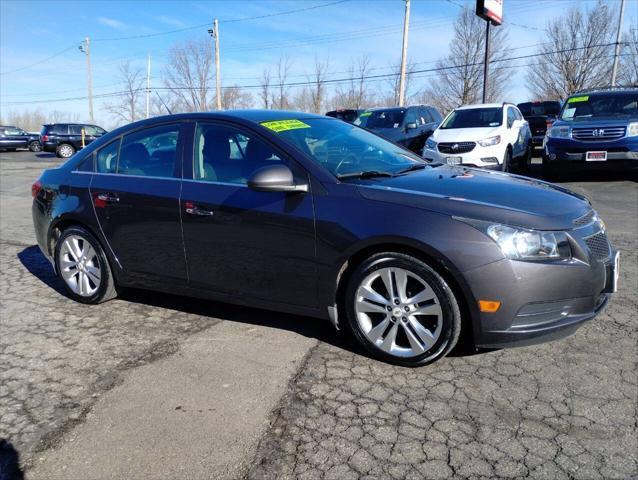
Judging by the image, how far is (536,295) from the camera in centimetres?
294

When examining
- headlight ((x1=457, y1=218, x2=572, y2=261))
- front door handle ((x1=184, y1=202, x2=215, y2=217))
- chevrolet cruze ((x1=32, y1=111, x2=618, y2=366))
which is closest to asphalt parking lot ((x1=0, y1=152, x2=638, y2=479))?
chevrolet cruze ((x1=32, y1=111, x2=618, y2=366))

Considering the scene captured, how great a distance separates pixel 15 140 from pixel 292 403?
118ft

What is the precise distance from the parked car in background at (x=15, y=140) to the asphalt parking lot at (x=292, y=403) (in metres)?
32.8

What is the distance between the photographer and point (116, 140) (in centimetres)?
447

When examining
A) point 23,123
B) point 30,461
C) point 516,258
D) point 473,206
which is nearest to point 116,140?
point 30,461

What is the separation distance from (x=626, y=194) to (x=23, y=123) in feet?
293

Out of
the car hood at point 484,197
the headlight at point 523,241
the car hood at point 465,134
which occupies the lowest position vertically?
the headlight at point 523,241

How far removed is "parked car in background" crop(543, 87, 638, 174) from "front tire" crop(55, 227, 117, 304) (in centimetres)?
900

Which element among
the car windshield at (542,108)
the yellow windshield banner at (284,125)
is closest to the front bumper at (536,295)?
the yellow windshield banner at (284,125)

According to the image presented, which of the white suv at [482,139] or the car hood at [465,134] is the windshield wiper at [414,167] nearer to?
the white suv at [482,139]

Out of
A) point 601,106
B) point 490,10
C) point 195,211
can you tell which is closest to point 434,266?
point 195,211

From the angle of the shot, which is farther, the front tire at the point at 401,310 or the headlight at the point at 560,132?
the headlight at the point at 560,132

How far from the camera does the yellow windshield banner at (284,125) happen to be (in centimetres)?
380

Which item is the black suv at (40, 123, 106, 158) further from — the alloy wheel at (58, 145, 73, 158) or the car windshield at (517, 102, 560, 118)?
the car windshield at (517, 102, 560, 118)
